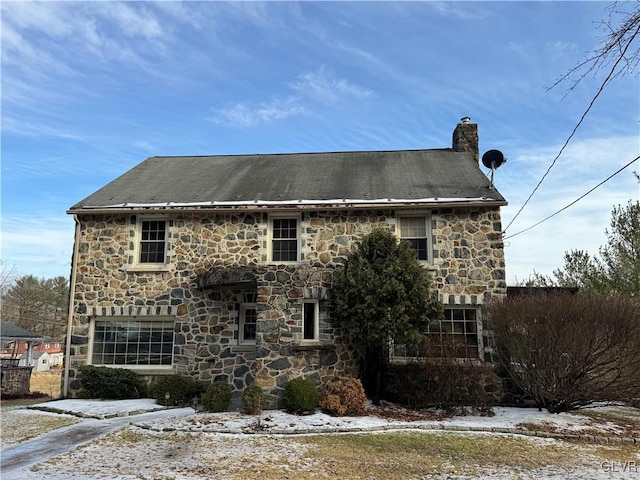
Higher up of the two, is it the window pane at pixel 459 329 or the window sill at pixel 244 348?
the window pane at pixel 459 329

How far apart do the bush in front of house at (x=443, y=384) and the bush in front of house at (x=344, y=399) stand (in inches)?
51.5

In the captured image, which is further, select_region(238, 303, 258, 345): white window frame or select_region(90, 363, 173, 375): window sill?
select_region(238, 303, 258, 345): white window frame

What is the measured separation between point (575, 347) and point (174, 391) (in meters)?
9.22

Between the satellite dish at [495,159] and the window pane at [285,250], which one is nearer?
the window pane at [285,250]

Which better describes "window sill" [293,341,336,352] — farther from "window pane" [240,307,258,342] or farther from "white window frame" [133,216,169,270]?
"white window frame" [133,216,169,270]

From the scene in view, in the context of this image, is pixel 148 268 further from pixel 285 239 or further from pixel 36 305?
pixel 36 305

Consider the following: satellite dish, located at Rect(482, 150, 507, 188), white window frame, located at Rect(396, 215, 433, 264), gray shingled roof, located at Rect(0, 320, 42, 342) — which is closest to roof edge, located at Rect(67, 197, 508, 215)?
white window frame, located at Rect(396, 215, 433, 264)

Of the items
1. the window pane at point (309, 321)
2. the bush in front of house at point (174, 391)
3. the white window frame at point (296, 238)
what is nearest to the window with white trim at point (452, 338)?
the window pane at point (309, 321)

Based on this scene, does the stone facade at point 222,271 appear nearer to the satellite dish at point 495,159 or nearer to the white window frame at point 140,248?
the white window frame at point 140,248

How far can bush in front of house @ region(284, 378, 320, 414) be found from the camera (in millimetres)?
10359

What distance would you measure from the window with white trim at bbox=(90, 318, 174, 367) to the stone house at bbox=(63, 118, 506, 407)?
29mm

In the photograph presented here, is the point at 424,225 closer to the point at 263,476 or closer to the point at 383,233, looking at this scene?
the point at 383,233

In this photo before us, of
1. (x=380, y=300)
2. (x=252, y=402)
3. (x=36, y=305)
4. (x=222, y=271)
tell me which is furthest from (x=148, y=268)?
(x=36, y=305)

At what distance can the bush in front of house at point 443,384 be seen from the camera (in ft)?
36.3
